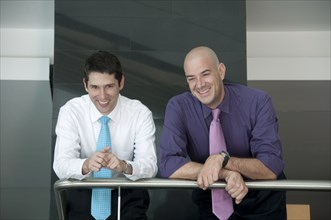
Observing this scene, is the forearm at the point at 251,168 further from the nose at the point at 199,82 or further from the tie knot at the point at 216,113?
the nose at the point at 199,82

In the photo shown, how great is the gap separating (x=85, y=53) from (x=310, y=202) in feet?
9.69

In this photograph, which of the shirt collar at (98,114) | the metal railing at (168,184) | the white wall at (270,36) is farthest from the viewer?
the white wall at (270,36)

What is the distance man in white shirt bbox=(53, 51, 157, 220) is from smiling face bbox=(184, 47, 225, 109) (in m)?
0.31

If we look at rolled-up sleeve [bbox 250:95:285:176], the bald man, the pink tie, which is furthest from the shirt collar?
rolled-up sleeve [bbox 250:95:285:176]

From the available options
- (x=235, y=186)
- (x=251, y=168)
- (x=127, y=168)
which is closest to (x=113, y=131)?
(x=127, y=168)

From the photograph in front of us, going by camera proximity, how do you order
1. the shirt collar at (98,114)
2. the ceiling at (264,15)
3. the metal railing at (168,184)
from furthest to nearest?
the ceiling at (264,15), the shirt collar at (98,114), the metal railing at (168,184)

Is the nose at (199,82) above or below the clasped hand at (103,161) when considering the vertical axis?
above

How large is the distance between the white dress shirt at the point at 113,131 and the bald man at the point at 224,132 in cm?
12

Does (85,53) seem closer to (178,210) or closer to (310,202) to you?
(178,210)

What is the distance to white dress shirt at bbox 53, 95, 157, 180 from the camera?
2.76 metres

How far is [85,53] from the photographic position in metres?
4.19

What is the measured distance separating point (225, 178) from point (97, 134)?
0.83m

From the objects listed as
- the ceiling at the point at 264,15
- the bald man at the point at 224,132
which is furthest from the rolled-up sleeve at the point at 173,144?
the ceiling at the point at 264,15

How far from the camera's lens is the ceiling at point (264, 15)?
17.5ft
